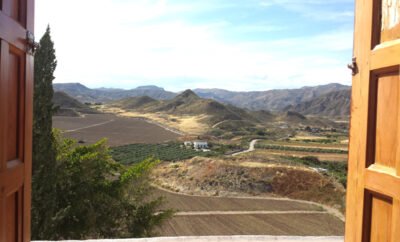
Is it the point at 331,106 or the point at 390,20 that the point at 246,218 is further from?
the point at 331,106

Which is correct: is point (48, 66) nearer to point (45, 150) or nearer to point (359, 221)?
point (45, 150)

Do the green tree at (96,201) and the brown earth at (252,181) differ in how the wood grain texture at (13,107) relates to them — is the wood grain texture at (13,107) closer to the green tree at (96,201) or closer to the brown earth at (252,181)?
the green tree at (96,201)

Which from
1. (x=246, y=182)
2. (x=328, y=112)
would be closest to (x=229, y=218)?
(x=246, y=182)

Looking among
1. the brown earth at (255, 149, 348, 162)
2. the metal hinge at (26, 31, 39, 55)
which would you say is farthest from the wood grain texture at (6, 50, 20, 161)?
the brown earth at (255, 149, 348, 162)

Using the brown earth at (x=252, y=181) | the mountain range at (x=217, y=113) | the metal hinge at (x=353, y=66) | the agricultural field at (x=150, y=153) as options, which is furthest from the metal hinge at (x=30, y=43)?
the mountain range at (x=217, y=113)

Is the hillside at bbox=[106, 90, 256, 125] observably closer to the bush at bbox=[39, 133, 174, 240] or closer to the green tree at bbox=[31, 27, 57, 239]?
the bush at bbox=[39, 133, 174, 240]
